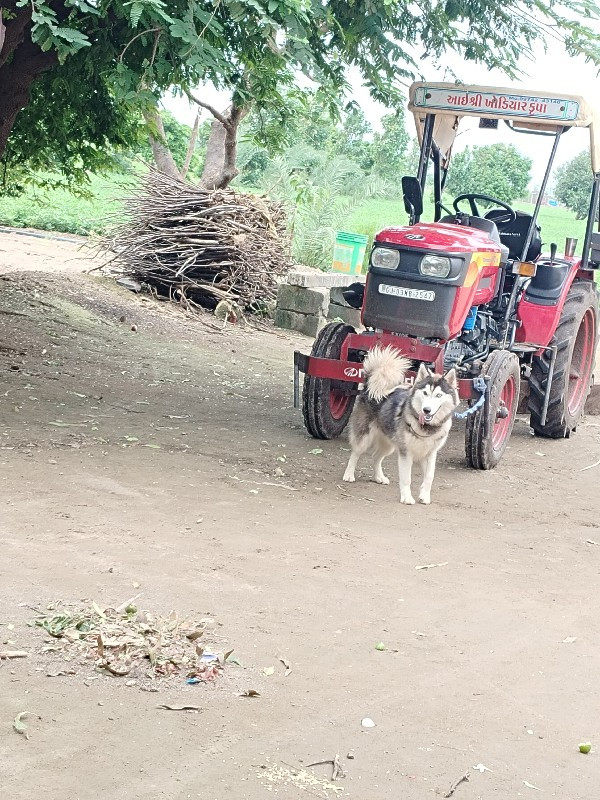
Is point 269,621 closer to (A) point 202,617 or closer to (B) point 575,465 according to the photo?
(A) point 202,617

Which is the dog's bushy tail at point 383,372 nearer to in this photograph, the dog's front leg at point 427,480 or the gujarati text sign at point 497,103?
the dog's front leg at point 427,480

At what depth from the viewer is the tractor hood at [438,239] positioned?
776 centimetres

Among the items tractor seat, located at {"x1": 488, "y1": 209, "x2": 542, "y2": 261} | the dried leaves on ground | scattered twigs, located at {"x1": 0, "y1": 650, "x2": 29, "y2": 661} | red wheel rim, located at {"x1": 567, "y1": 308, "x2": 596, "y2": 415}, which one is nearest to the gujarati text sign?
tractor seat, located at {"x1": 488, "y1": 209, "x2": 542, "y2": 261}

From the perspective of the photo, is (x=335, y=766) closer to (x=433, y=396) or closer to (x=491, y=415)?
(x=433, y=396)

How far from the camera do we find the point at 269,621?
4.65 m

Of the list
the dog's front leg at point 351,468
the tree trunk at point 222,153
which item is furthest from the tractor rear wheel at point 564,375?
the tree trunk at point 222,153

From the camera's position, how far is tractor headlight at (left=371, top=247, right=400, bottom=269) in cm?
790

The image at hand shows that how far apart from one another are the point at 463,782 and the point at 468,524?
340 cm

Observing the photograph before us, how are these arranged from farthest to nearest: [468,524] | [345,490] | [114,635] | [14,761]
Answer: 1. [345,490]
2. [468,524]
3. [114,635]
4. [14,761]

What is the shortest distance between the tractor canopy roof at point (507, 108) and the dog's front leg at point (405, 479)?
3057 millimetres

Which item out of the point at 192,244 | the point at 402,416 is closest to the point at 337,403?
the point at 402,416

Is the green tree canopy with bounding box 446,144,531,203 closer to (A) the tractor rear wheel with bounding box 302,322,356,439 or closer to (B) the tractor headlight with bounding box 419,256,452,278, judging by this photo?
(A) the tractor rear wheel with bounding box 302,322,356,439

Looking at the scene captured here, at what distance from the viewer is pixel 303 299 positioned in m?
15.3

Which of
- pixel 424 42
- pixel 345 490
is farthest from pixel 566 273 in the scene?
pixel 345 490
